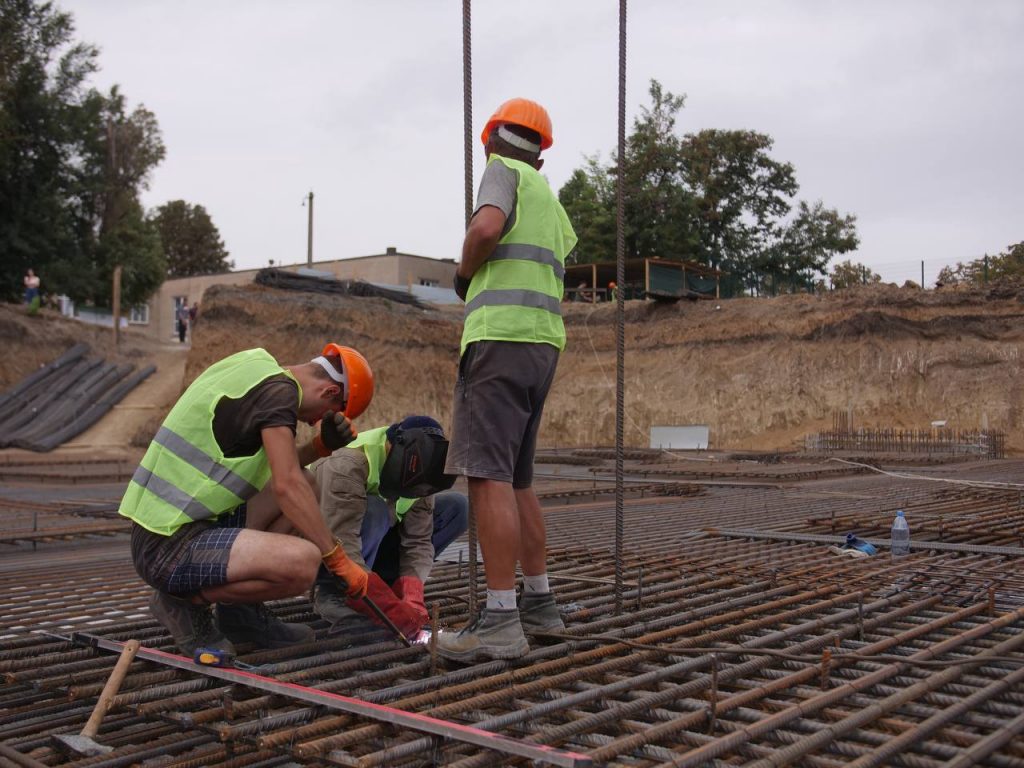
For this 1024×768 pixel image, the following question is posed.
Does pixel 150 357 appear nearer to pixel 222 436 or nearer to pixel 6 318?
pixel 6 318

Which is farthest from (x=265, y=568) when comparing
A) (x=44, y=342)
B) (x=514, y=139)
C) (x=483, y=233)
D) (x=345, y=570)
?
(x=44, y=342)

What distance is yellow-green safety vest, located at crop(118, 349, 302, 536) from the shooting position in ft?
10.2

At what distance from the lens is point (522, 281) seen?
324cm

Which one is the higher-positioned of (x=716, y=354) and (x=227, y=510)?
(x=716, y=354)

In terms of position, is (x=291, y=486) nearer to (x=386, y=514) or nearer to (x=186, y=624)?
(x=186, y=624)

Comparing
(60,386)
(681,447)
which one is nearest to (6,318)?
(60,386)

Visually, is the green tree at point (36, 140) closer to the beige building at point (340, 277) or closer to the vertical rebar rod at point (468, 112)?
the beige building at point (340, 277)

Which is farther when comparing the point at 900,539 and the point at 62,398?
the point at 62,398

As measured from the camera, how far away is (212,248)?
56625 millimetres

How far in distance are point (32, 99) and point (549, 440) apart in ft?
59.2

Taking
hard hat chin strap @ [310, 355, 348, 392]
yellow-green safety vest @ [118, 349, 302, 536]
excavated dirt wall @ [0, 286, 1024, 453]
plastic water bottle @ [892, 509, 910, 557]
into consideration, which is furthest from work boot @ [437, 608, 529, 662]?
excavated dirt wall @ [0, 286, 1024, 453]

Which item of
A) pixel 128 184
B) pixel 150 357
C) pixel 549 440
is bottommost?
pixel 549 440

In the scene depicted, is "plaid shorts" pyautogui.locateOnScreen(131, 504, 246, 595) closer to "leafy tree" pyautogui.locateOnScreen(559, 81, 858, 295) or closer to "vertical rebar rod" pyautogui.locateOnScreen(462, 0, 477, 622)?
"vertical rebar rod" pyautogui.locateOnScreen(462, 0, 477, 622)

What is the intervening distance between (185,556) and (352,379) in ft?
2.64
